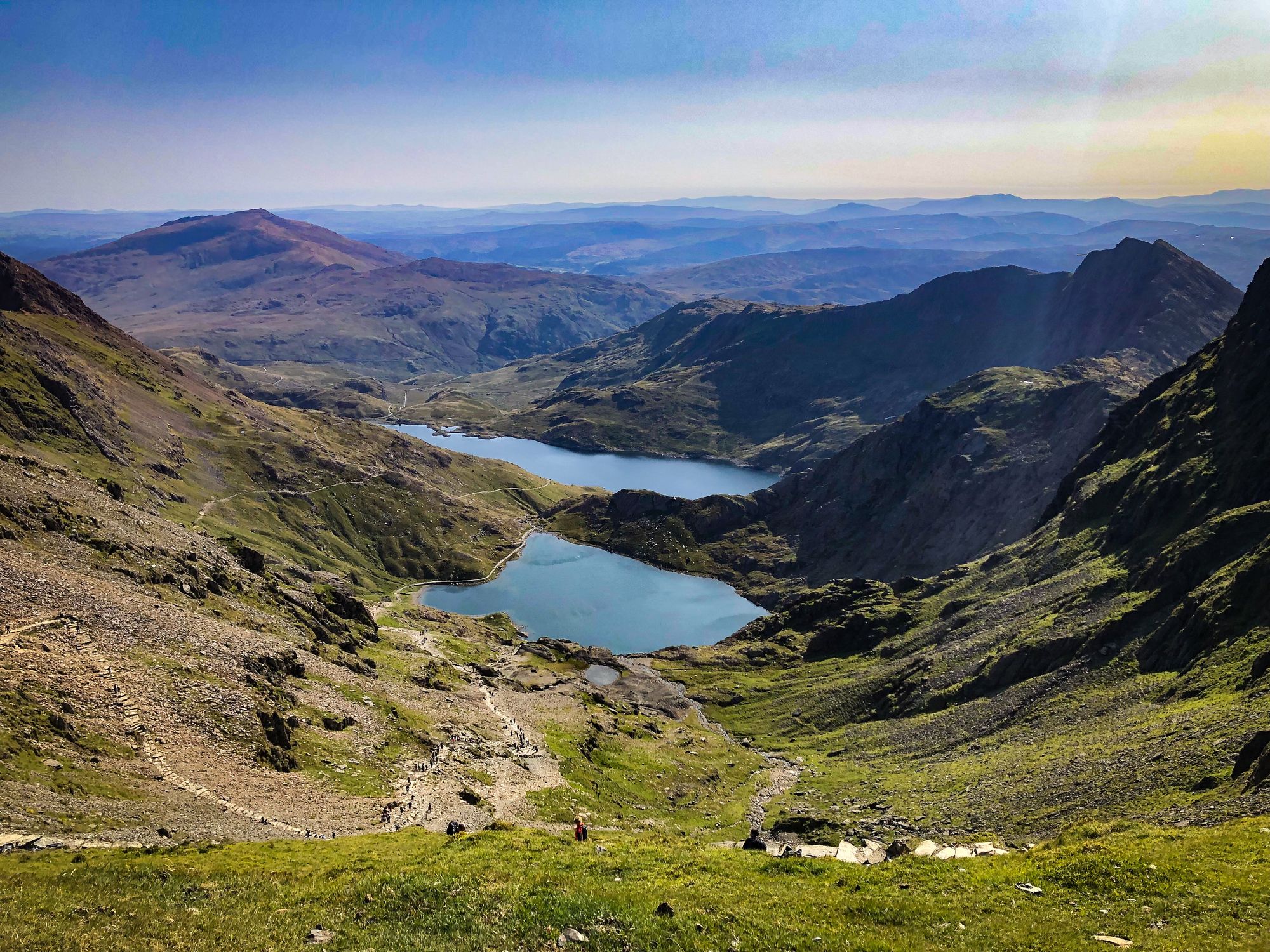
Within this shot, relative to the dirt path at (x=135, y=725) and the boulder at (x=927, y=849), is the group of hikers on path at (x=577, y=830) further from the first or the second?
the boulder at (x=927, y=849)

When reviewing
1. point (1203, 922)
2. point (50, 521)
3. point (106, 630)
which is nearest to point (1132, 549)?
point (1203, 922)

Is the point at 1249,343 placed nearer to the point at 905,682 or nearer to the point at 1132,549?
the point at 1132,549

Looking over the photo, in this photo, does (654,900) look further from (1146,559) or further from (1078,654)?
(1146,559)

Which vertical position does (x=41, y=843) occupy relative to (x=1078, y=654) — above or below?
above

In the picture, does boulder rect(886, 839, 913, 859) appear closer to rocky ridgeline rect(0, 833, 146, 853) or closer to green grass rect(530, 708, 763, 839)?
green grass rect(530, 708, 763, 839)

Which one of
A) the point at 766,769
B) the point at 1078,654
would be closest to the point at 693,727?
the point at 766,769

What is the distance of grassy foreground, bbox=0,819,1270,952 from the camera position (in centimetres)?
2523

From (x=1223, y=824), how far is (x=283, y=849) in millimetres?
43379

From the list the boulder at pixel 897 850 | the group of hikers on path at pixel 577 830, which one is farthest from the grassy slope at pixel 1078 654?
the group of hikers on path at pixel 577 830

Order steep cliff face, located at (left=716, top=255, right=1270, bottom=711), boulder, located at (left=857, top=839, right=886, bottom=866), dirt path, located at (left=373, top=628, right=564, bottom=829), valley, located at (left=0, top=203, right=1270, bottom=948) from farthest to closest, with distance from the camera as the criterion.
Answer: steep cliff face, located at (left=716, top=255, right=1270, bottom=711) → dirt path, located at (left=373, top=628, right=564, bottom=829) → boulder, located at (left=857, top=839, right=886, bottom=866) → valley, located at (left=0, top=203, right=1270, bottom=948)

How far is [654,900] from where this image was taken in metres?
29.2

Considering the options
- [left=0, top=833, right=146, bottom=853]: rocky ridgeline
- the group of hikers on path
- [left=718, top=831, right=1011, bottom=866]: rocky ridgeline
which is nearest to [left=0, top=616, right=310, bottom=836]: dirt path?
the group of hikers on path

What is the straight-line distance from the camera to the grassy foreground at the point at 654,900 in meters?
25.2

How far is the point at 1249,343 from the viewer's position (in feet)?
374
